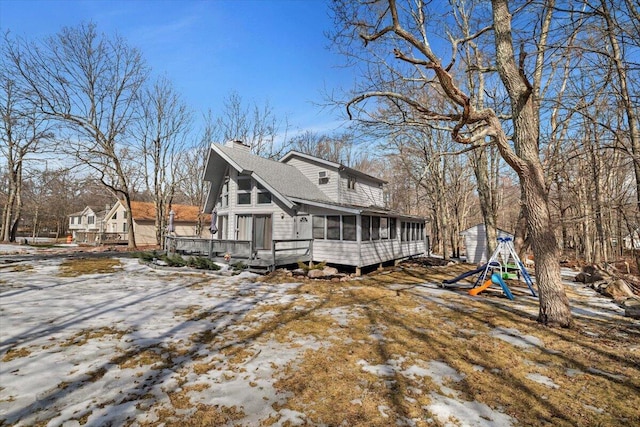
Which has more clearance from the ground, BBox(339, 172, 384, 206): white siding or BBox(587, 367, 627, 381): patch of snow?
BBox(339, 172, 384, 206): white siding

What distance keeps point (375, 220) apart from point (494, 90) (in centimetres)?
811

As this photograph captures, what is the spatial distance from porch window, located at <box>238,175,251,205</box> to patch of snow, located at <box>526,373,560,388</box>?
45.7ft

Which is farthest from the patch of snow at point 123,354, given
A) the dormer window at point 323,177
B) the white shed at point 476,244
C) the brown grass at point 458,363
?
the white shed at point 476,244

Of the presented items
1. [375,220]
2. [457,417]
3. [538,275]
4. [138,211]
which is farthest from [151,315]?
[138,211]

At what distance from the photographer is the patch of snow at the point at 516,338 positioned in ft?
16.4

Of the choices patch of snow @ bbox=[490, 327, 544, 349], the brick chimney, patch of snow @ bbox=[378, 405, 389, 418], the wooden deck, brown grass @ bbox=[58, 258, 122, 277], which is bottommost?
patch of snow @ bbox=[490, 327, 544, 349]

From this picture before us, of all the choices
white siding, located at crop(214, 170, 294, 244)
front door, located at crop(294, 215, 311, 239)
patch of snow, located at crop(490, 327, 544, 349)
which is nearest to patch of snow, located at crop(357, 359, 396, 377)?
patch of snow, located at crop(490, 327, 544, 349)

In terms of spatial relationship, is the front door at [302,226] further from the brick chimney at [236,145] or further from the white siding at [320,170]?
the brick chimney at [236,145]

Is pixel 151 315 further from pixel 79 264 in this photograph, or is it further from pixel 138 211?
pixel 138 211

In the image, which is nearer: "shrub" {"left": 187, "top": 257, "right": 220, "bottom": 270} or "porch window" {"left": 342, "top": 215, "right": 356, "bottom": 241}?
"shrub" {"left": 187, "top": 257, "right": 220, "bottom": 270}

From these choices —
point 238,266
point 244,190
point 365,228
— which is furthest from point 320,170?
point 238,266

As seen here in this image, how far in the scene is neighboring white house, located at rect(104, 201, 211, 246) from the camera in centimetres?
3406

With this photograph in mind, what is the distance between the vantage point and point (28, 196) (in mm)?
39750

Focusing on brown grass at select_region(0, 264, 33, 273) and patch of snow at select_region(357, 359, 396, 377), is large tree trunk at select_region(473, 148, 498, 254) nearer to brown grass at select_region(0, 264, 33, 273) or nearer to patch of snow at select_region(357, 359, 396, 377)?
patch of snow at select_region(357, 359, 396, 377)
